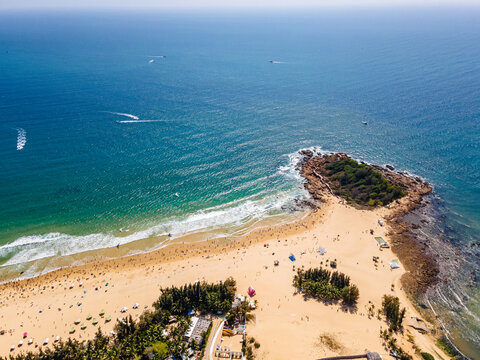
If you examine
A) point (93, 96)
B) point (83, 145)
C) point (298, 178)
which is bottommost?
point (298, 178)

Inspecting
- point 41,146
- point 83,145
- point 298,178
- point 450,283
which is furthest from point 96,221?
point 450,283

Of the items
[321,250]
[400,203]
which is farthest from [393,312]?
[400,203]

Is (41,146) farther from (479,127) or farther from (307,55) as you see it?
(307,55)

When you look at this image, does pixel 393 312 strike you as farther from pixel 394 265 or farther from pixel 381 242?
pixel 381 242

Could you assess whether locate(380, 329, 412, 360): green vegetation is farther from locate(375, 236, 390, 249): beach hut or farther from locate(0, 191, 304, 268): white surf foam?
locate(0, 191, 304, 268): white surf foam

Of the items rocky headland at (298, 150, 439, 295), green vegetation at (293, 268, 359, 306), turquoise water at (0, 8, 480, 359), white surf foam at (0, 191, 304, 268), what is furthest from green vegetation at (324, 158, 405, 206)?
green vegetation at (293, 268, 359, 306)
